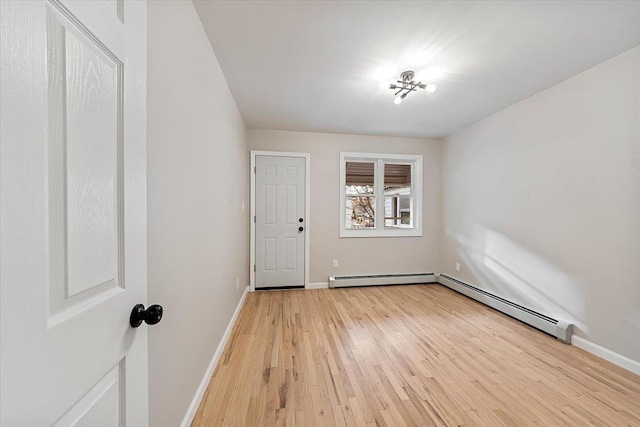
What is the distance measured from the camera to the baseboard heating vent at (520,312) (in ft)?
7.34

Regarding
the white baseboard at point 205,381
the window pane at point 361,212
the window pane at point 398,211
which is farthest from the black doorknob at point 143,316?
the window pane at point 398,211

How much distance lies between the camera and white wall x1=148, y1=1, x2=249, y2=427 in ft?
3.45

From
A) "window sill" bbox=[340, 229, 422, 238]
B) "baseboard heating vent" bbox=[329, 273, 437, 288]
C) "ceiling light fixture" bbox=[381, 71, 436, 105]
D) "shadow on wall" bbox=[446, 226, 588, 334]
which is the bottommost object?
"baseboard heating vent" bbox=[329, 273, 437, 288]

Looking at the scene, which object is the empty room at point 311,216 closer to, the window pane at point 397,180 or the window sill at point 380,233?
the window sill at point 380,233

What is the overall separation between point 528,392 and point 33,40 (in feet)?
8.80

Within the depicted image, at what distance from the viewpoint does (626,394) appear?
1621 millimetres

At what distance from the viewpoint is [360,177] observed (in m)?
4.16

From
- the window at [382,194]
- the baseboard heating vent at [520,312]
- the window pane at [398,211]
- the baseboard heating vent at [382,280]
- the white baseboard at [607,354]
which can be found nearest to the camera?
the white baseboard at [607,354]

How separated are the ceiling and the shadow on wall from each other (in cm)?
171

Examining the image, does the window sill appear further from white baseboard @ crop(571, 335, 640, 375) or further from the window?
white baseboard @ crop(571, 335, 640, 375)

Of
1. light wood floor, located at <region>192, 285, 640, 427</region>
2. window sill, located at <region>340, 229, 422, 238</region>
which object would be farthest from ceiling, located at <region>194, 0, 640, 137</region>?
light wood floor, located at <region>192, 285, 640, 427</region>

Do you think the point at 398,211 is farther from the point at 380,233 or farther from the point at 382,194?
the point at 380,233

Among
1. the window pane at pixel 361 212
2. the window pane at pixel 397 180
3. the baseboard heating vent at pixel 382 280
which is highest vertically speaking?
the window pane at pixel 397 180

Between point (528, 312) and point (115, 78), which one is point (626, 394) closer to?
point (528, 312)
